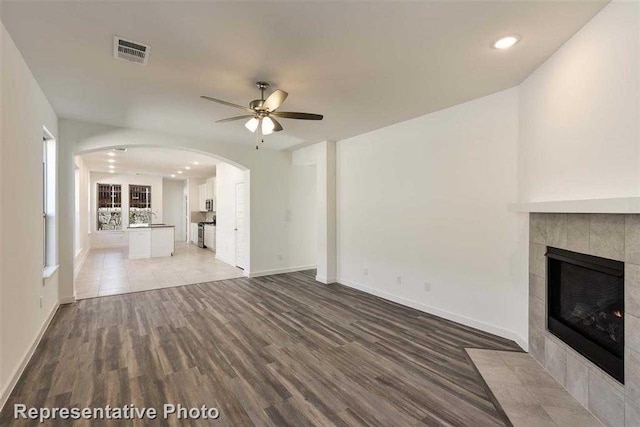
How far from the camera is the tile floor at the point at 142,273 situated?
526cm

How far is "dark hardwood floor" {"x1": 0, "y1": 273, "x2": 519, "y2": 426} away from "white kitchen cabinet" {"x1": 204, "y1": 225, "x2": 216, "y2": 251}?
5483 mm

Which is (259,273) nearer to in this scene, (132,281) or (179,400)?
(132,281)

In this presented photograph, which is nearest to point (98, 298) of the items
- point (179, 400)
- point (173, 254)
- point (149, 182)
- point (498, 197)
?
point (179, 400)

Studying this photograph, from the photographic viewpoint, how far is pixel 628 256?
5.67 feet

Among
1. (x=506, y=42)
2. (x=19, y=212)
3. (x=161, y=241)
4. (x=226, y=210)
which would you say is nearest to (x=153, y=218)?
(x=161, y=241)

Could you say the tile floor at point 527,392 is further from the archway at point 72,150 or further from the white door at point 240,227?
the archway at point 72,150

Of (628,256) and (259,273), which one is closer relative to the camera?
(628,256)

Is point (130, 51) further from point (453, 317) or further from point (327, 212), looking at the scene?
point (453, 317)

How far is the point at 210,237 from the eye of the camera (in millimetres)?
10023

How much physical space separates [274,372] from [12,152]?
2.85 meters

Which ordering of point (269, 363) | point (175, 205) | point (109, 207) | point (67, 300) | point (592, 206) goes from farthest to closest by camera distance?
point (175, 205) < point (109, 207) < point (67, 300) < point (269, 363) < point (592, 206)

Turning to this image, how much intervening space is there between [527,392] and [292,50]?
3.32 metres

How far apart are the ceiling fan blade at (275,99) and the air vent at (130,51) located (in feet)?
3.43

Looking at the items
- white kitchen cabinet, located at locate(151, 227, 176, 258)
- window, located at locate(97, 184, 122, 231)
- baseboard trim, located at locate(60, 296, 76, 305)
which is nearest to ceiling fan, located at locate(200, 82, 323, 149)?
baseboard trim, located at locate(60, 296, 76, 305)
